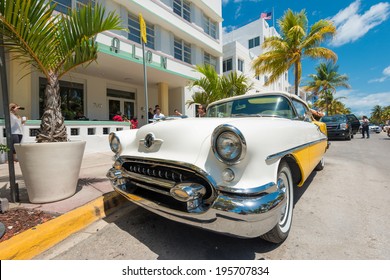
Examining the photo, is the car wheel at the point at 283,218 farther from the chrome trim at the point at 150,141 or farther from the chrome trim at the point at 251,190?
the chrome trim at the point at 150,141

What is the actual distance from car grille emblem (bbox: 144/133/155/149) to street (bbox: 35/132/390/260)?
0.95 metres

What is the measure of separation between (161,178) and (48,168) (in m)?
1.71

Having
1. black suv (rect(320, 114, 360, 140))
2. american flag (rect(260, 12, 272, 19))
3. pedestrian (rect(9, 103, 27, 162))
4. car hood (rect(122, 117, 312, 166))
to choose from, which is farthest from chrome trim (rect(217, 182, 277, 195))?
american flag (rect(260, 12, 272, 19))

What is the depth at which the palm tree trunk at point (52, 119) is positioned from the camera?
2779 millimetres

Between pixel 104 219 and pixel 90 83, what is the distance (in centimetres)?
883

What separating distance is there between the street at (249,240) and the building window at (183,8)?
12.9 m

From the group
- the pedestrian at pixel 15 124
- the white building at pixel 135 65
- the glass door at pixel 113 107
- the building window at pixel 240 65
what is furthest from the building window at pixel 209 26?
the pedestrian at pixel 15 124

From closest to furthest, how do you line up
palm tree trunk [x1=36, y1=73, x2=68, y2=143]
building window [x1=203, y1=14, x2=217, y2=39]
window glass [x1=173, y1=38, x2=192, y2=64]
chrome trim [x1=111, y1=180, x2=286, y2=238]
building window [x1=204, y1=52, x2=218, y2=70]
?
1. chrome trim [x1=111, y1=180, x2=286, y2=238]
2. palm tree trunk [x1=36, y1=73, x2=68, y2=143]
3. window glass [x1=173, y1=38, x2=192, y2=64]
4. building window [x1=203, y1=14, x2=217, y2=39]
5. building window [x1=204, y1=52, x2=218, y2=70]

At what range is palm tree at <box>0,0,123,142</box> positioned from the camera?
2.45 meters

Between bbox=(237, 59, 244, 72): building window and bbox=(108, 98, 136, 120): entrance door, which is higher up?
bbox=(237, 59, 244, 72): building window

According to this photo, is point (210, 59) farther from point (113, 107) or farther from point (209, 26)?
point (113, 107)

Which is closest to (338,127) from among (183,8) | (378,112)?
(183,8)

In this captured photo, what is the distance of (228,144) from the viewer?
163 centimetres

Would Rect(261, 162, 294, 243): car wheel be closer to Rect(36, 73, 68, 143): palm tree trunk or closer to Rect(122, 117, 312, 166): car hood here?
Rect(122, 117, 312, 166): car hood
